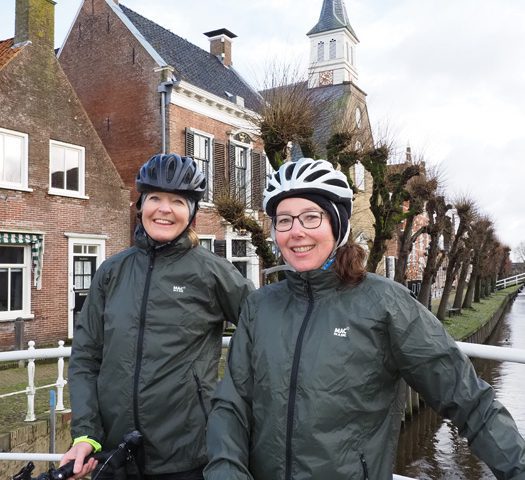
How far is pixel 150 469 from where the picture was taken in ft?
6.91

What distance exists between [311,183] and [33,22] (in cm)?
1377

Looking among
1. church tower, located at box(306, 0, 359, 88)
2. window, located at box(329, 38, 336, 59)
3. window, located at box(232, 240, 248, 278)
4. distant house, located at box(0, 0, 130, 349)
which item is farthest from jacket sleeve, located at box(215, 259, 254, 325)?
window, located at box(329, 38, 336, 59)

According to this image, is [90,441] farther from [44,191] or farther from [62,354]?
[44,191]

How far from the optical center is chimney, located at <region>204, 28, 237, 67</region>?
22062 millimetres

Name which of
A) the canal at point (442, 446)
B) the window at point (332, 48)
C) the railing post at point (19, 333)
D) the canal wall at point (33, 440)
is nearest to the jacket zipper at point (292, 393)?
the canal wall at point (33, 440)

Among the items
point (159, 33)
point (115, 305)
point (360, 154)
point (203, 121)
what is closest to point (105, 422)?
point (115, 305)

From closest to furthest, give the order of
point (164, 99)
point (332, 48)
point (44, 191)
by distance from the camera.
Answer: point (44, 191) → point (164, 99) → point (332, 48)

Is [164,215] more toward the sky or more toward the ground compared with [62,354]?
more toward the sky

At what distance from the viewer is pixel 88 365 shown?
2.26 metres

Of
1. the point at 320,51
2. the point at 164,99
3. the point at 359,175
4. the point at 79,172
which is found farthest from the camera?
the point at 320,51

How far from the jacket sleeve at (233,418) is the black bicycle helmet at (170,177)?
77 cm

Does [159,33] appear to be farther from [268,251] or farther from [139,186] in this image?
[139,186]

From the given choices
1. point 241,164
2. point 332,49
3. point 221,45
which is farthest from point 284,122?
point 332,49

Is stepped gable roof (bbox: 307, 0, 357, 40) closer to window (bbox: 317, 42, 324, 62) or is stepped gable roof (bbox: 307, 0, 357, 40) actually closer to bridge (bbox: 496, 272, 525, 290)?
window (bbox: 317, 42, 324, 62)
